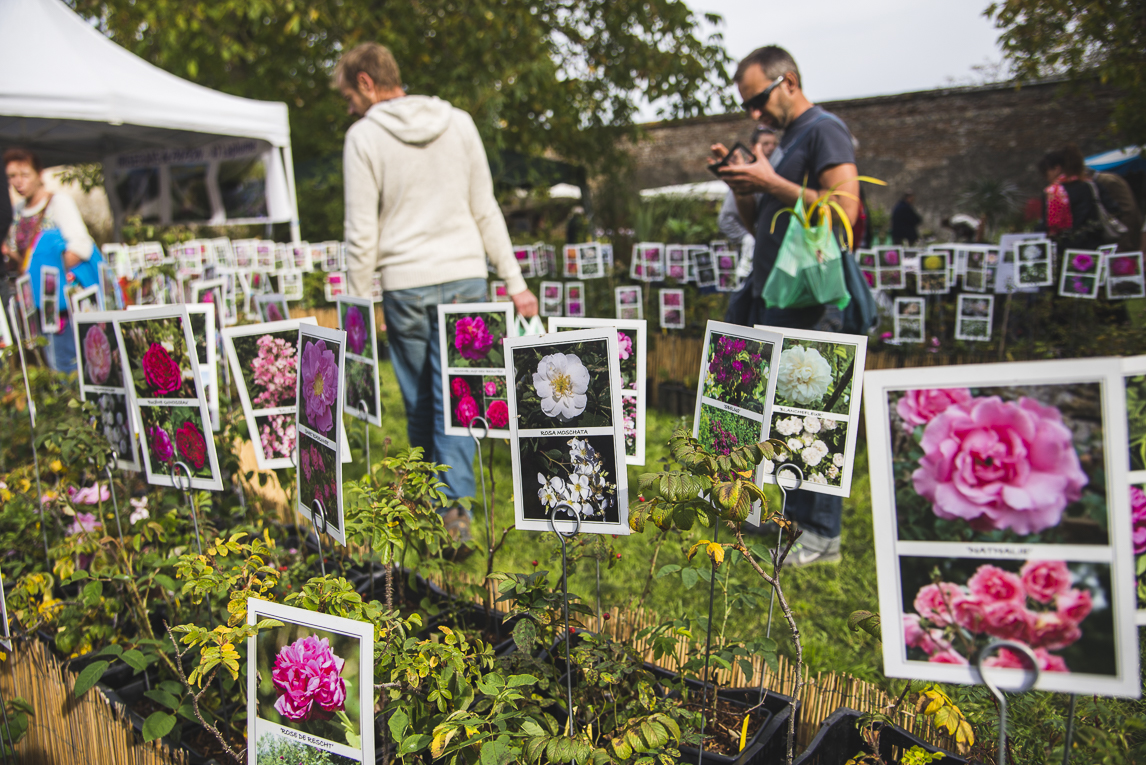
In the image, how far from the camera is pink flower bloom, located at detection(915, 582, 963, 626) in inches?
28.0

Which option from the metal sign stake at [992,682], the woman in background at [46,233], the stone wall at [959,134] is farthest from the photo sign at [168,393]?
the stone wall at [959,134]

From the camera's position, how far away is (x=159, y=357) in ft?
4.76

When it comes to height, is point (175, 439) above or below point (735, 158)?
below

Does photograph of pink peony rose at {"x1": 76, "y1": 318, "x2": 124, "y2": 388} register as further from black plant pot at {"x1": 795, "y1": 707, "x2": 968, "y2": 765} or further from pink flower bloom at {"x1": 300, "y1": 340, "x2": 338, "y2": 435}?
black plant pot at {"x1": 795, "y1": 707, "x2": 968, "y2": 765}

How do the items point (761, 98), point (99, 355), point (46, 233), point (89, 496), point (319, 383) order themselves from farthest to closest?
point (46, 233)
point (761, 98)
point (89, 496)
point (99, 355)
point (319, 383)

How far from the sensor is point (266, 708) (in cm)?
98

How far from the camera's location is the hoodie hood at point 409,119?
7.38 feet

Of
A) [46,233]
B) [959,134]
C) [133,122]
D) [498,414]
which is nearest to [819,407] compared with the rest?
[498,414]

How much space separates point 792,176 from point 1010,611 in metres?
1.61

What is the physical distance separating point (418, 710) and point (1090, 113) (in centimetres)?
1658

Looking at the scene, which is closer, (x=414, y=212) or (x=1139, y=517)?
(x=1139, y=517)

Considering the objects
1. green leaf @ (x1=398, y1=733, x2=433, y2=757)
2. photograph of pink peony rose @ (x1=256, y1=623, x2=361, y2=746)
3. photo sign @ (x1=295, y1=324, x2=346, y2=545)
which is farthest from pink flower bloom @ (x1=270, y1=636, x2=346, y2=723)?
photo sign @ (x1=295, y1=324, x2=346, y2=545)

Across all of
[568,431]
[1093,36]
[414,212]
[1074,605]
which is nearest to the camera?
[1074,605]

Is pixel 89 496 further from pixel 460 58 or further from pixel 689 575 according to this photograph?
pixel 460 58
